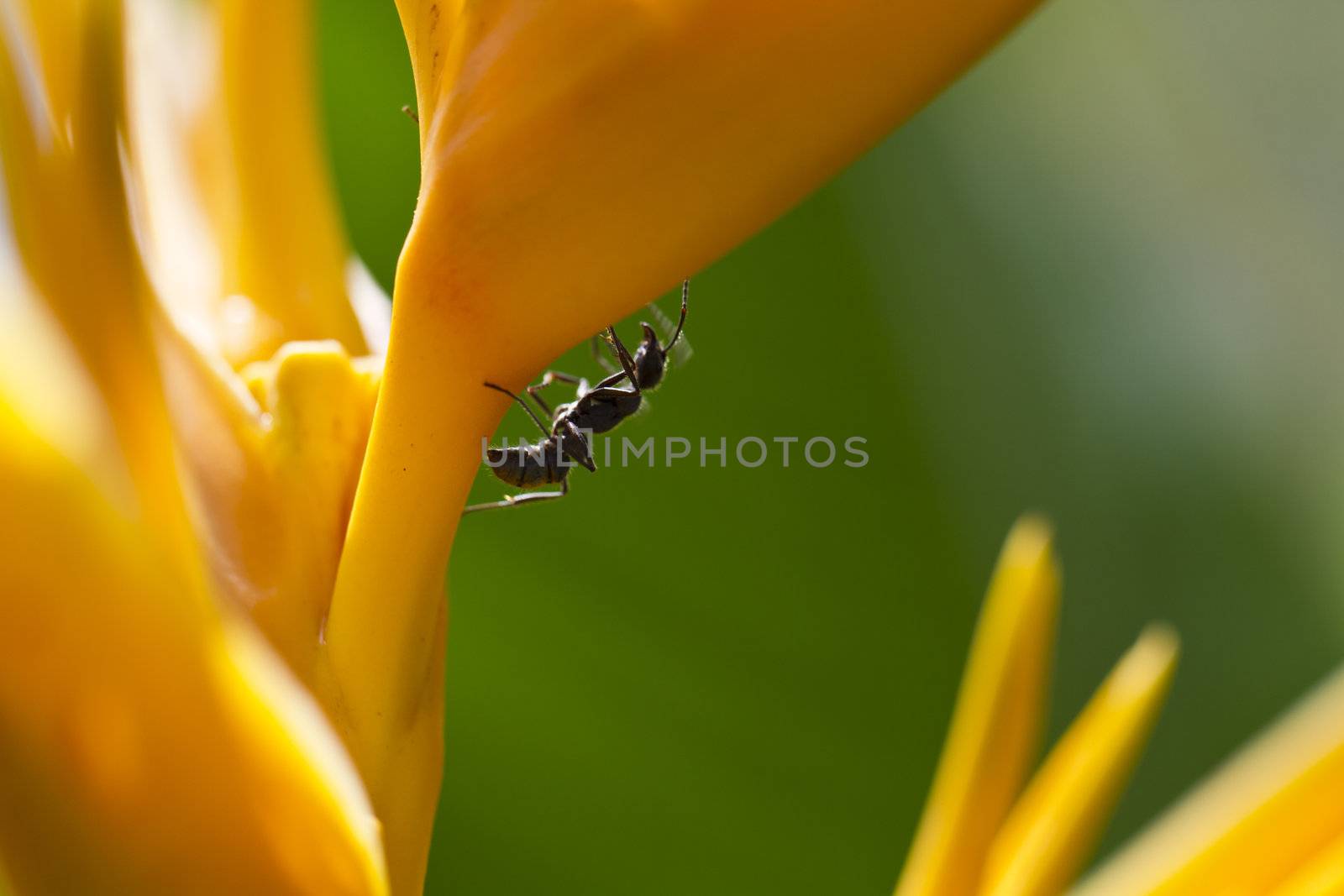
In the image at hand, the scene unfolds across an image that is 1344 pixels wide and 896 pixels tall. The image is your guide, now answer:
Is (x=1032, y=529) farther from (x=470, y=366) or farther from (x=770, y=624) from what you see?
(x=470, y=366)

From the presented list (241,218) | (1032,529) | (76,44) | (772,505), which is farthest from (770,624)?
(76,44)

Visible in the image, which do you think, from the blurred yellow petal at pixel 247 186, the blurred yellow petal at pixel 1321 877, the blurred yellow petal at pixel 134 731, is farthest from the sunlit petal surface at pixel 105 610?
the blurred yellow petal at pixel 1321 877

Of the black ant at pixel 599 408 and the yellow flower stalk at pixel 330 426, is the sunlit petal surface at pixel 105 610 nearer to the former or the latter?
the yellow flower stalk at pixel 330 426

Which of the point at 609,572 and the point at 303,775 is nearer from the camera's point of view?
the point at 303,775

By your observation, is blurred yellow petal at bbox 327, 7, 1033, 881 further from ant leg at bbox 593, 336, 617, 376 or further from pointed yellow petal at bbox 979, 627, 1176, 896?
ant leg at bbox 593, 336, 617, 376

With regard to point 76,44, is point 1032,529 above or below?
below
